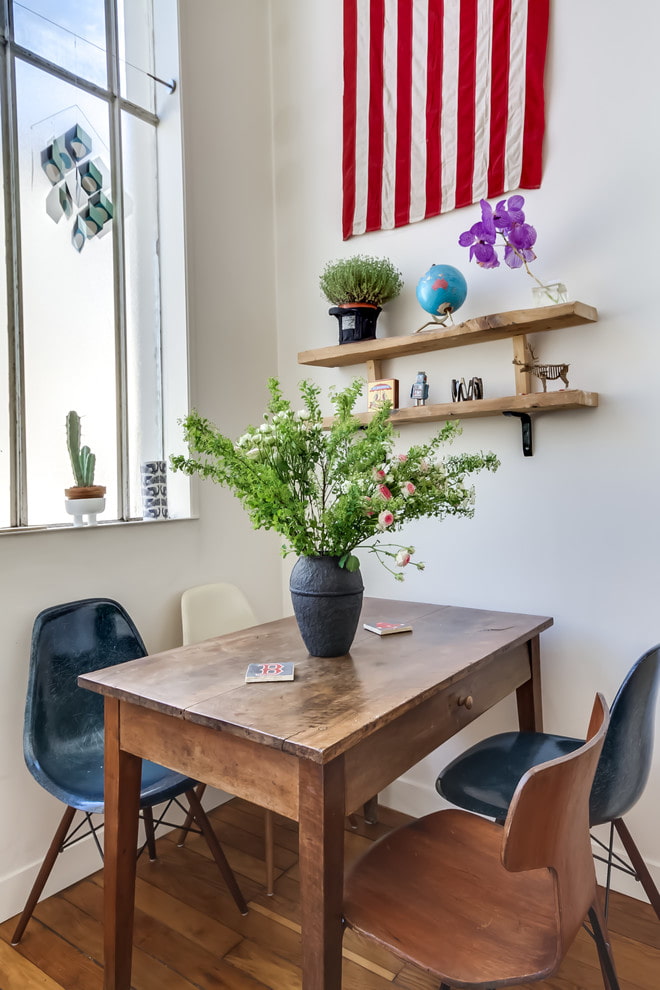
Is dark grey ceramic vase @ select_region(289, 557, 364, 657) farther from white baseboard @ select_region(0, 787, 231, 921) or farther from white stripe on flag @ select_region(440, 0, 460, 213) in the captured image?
white stripe on flag @ select_region(440, 0, 460, 213)

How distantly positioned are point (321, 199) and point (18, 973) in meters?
2.93

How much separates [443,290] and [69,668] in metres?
1.77

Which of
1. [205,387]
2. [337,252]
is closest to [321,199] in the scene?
[337,252]

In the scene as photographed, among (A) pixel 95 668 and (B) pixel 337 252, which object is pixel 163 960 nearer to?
(A) pixel 95 668

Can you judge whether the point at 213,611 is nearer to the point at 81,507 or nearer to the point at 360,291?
the point at 81,507

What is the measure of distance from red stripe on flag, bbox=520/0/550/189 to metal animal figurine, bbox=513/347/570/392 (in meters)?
0.65

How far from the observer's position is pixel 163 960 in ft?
5.74

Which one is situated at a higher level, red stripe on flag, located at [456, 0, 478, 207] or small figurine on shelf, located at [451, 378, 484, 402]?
red stripe on flag, located at [456, 0, 478, 207]

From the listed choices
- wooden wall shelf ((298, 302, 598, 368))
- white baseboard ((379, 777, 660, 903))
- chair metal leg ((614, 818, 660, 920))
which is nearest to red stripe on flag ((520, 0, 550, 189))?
wooden wall shelf ((298, 302, 598, 368))

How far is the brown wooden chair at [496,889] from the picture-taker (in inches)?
37.6

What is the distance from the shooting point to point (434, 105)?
247 cm

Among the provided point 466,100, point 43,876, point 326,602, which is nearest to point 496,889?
point 326,602

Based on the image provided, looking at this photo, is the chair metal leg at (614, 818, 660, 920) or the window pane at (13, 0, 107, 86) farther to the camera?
the window pane at (13, 0, 107, 86)

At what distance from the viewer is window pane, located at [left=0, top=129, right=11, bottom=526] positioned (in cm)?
214
